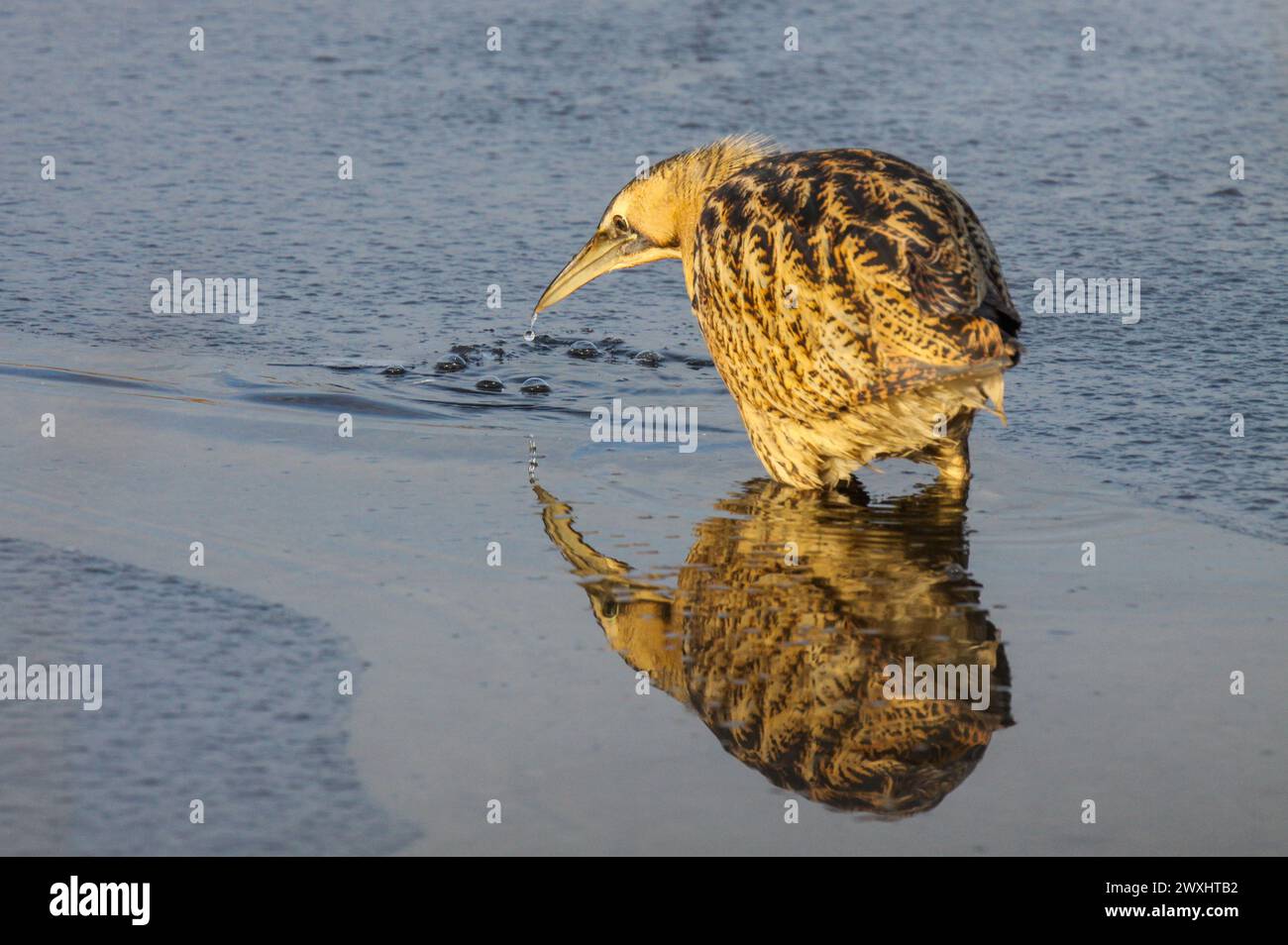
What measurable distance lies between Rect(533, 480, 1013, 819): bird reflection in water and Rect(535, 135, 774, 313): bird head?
1410 mm

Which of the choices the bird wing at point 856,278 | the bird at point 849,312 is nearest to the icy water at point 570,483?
the bird at point 849,312

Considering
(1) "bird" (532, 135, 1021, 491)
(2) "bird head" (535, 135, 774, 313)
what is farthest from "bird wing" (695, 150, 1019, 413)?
(2) "bird head" (535, 135, 774, 313)

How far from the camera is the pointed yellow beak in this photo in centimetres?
740

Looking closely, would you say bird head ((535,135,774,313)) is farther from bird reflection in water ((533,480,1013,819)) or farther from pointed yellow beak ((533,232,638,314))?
bird reflection in water ((533,480,1013,819))

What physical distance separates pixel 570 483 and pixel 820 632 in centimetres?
150

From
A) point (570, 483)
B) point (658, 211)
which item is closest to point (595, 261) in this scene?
point (658, 211)

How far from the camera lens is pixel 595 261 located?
7422 millimetres

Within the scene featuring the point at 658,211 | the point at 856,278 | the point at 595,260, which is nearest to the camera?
the point at 856,278

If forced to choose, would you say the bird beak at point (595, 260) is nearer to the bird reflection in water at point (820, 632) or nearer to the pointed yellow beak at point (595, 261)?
the pointed yellow beak at point (595, 261)

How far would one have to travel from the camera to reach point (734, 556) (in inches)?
217

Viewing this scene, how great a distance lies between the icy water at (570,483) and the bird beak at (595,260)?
30 cm

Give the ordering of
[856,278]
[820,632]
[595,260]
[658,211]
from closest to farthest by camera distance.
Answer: [820,632] < [856,278] < [658,211] < [595,260]

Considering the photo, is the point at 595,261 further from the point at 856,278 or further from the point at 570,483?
the point at 856,278

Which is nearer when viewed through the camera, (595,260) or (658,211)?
(658,211)
